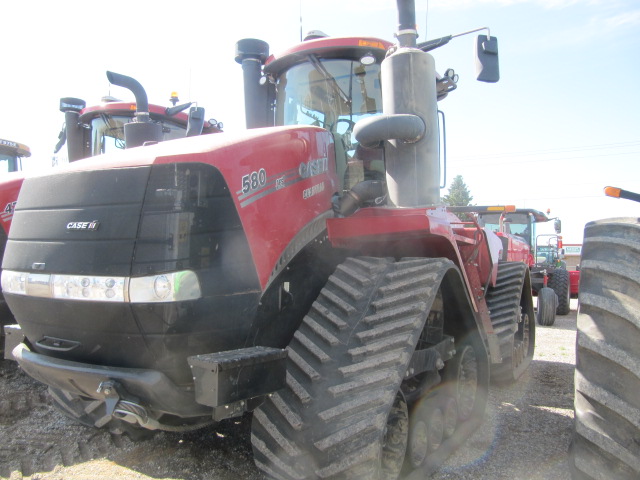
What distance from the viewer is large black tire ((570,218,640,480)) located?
229 cm

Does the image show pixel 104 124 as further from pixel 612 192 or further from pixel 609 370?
pixel 609 370

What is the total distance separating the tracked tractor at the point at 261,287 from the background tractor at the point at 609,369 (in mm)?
750

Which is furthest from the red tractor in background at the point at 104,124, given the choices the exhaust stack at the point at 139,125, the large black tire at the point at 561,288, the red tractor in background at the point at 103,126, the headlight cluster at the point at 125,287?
the large black tire at the point at 561,288

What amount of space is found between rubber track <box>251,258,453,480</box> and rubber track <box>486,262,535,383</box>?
212cm

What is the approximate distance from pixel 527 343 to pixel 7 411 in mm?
5164

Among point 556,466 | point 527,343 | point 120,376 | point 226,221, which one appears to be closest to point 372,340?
point 226,221

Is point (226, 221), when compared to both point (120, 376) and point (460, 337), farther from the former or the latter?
point (460, 337)

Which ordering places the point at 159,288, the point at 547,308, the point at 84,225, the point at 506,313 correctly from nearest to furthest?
the point at 159,288
the point at 84,225
the point at 506,313
the point at 547,308

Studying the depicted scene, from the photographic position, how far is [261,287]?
2.32 metres

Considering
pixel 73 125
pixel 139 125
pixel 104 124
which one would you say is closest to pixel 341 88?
pixel 139 125

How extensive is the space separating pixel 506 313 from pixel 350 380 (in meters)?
3.01

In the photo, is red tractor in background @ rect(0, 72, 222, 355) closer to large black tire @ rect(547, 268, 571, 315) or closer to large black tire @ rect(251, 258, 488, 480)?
large black tire @ rect(251, 258, 488, 480)

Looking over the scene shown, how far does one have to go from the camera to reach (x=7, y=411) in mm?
3990

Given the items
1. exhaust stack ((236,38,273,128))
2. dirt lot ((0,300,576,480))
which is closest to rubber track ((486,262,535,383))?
dirt lot ((0,300,576,480))
